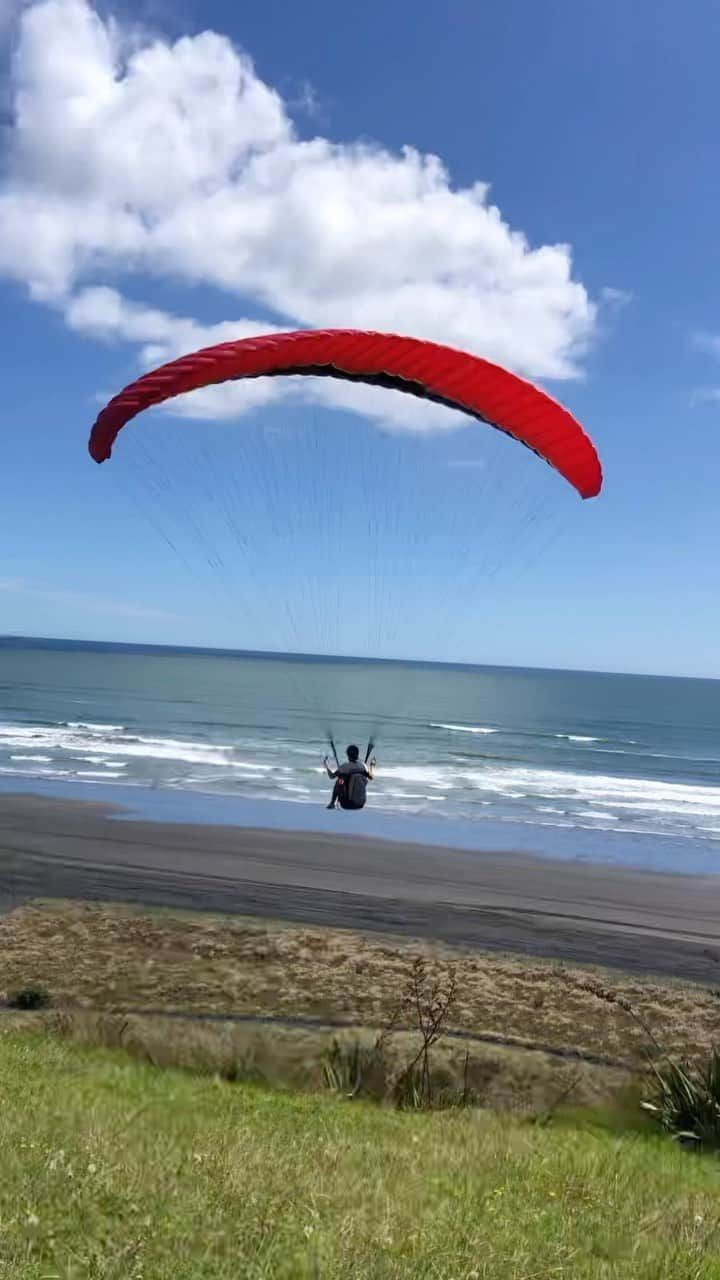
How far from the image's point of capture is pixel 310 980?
12.2m

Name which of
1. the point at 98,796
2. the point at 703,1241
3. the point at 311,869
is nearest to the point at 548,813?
the point at 311,869

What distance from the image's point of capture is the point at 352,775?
12.9 metres

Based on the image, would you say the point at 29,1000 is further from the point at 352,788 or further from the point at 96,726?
the point at 96,726

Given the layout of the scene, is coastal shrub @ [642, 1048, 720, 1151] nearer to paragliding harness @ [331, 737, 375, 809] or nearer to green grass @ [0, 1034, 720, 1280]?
green grass @ [0, 1034, 720, 1280]

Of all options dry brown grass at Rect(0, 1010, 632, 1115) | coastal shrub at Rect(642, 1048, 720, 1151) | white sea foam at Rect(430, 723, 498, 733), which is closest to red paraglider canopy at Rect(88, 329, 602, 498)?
dry brown grass at Rect(0, 1010, 632, 1115)

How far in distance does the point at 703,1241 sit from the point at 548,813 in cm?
2513

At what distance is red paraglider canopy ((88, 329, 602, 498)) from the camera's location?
32.4ft

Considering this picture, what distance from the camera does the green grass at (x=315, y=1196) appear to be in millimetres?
3701

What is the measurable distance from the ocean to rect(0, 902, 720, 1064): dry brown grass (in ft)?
11.3

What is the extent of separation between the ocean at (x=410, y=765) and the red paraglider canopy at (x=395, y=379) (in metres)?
5.32

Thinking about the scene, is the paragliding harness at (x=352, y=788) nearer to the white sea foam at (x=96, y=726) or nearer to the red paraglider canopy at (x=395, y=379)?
the red paraglider canopy at (x=395, y=379)

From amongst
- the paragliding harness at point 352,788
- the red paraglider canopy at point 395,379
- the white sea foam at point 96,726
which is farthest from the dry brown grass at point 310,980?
the white sea foam at point 96,726

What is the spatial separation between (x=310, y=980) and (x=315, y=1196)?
26.4 ft

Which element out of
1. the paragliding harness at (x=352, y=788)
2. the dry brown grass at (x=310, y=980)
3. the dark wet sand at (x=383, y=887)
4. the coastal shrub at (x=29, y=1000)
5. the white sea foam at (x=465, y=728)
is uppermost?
the white sea foam at (x=465, y=728)
